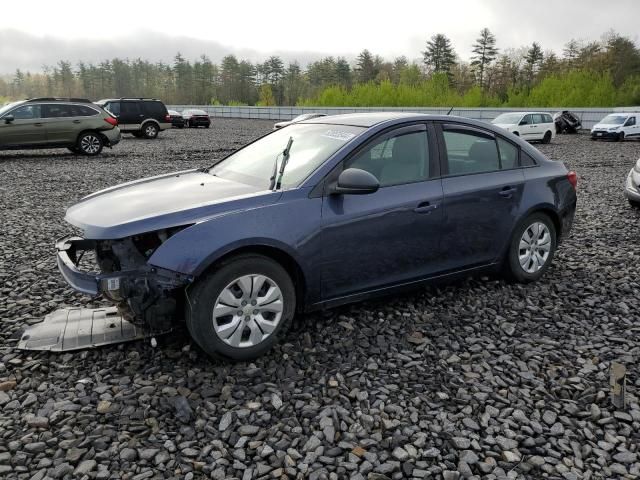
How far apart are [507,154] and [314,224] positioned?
7.50 ft

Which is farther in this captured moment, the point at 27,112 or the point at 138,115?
the point at 138,115

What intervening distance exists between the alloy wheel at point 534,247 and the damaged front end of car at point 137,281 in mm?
3249

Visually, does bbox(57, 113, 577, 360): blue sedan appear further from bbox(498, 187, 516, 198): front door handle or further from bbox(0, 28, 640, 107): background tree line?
bbox(0, 28, 640, 107): background tree line

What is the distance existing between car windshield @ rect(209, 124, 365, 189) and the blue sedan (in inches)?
0.7

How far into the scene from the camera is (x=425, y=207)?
166 inches

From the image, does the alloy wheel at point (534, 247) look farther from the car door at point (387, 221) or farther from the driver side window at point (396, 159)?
the driver side window at point (396, 159)

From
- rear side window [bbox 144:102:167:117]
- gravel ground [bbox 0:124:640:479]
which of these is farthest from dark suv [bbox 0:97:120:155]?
gravel ground [bbox 0:124:640:479]

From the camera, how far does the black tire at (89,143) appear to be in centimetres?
1636

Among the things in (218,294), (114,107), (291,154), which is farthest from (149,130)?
(218,294)

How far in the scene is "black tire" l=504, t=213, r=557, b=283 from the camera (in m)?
4.93

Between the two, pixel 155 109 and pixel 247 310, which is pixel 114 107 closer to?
pixel 155 109

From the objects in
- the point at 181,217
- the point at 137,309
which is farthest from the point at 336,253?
the point at 137,309

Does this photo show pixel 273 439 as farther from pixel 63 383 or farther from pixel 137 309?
pixel 63 383

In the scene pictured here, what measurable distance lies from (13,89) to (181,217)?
168 meters
